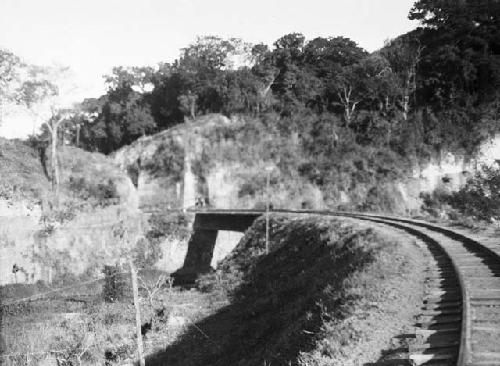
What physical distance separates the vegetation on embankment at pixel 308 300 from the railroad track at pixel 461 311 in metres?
0.58

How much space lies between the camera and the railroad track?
7395mm

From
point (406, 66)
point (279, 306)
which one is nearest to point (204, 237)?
point (279, 306)

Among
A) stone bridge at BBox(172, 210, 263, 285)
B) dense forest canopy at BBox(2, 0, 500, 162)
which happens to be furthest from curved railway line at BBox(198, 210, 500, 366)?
dense forest canopy at BBox(2, 0, 500, 162)

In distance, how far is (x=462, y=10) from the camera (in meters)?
51.9

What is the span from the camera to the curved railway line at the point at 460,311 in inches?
291

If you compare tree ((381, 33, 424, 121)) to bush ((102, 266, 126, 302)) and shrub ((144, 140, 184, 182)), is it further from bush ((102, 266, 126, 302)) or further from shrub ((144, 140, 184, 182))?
bush ((102, 266, 126, 302))

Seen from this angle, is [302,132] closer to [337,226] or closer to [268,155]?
[268,155]

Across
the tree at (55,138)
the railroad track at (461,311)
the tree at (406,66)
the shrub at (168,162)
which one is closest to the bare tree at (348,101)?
Result: the tree at (406,66)

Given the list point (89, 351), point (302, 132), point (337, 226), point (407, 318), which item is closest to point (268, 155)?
point (302, 132)

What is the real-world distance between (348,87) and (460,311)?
5116 centimetres

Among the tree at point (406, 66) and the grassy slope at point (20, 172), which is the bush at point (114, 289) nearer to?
the grassy slope at point (20, 172)

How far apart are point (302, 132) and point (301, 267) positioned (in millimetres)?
36948

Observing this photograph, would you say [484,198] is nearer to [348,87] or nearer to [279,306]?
[279,306]

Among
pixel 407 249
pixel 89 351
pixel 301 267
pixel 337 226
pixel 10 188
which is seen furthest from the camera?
pixel 10 188
